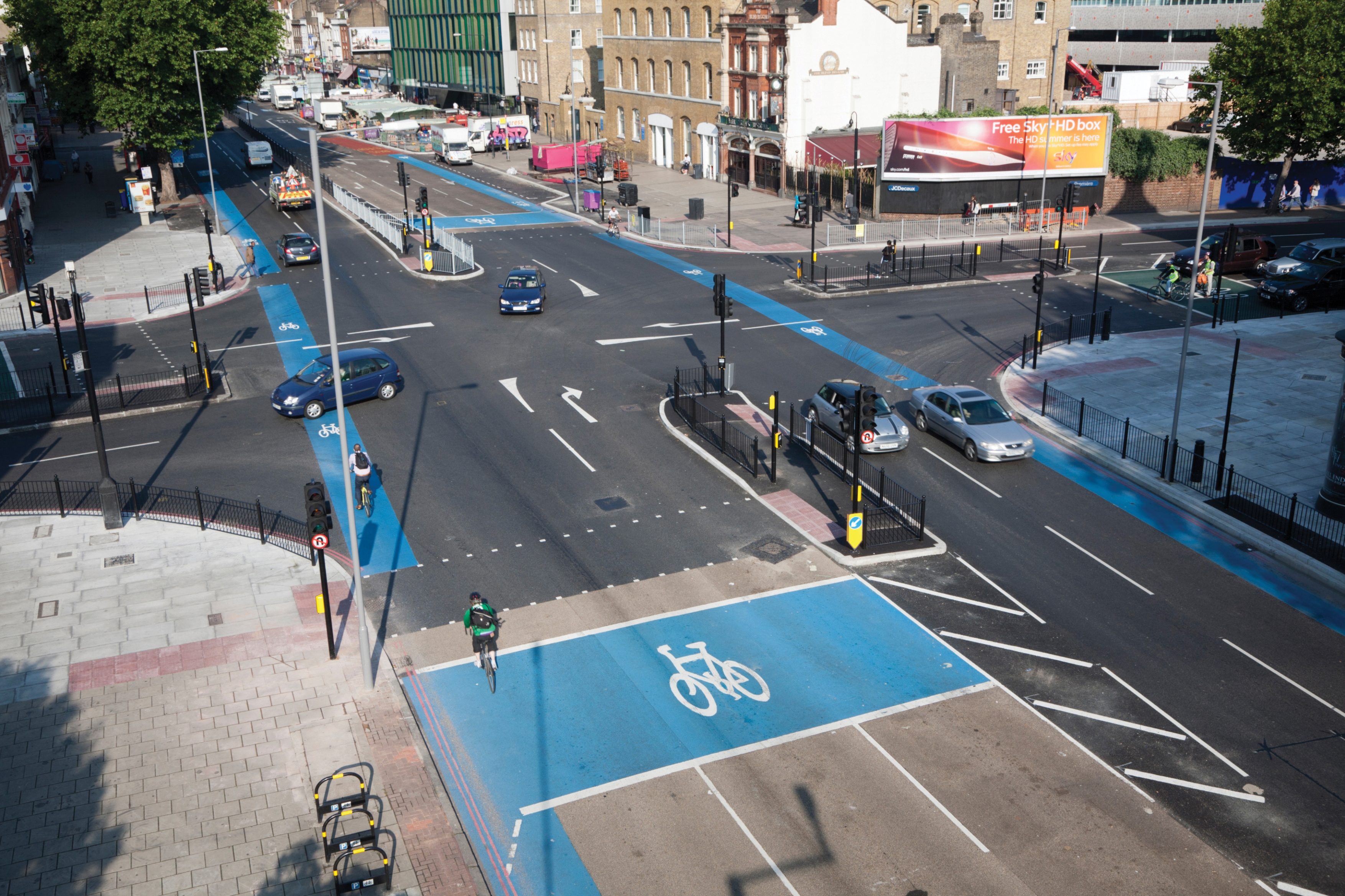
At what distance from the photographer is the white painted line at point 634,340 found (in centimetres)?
3891

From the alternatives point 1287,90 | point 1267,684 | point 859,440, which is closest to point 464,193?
point 1287,90

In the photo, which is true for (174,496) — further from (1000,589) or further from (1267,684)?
(1267,684)

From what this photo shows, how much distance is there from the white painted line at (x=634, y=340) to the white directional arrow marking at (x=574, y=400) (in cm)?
491

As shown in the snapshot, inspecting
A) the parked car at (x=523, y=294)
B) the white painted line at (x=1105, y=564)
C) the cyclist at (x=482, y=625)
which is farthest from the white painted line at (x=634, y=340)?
the cyclist at (x=482, y=625)

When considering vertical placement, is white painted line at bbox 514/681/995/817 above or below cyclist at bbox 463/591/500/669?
below

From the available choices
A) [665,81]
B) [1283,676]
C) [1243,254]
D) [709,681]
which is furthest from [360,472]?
[665,81]

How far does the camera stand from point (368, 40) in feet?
587

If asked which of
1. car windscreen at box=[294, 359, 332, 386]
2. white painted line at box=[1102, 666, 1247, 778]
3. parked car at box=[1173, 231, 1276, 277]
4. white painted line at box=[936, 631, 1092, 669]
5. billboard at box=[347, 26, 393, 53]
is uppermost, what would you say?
billboard at box=[347, 26, 393, 53]

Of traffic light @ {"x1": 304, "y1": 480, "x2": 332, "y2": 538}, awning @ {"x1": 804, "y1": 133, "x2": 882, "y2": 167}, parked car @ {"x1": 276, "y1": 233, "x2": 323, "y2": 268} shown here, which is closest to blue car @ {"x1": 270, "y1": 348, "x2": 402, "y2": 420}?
traffic light @ {"x1": 304, "y1": 480, "x2": 332, "y2": 538}

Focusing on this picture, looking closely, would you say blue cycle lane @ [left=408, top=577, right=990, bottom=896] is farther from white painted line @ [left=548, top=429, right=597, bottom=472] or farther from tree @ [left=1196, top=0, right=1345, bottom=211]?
tree @ [left=1196, top=0, right=1345, bottom=211]

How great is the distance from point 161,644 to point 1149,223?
183 feet

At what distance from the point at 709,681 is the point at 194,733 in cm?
872

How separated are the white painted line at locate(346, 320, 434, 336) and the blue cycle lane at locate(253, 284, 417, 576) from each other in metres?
1.16

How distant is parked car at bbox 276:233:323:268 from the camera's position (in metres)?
50.0
